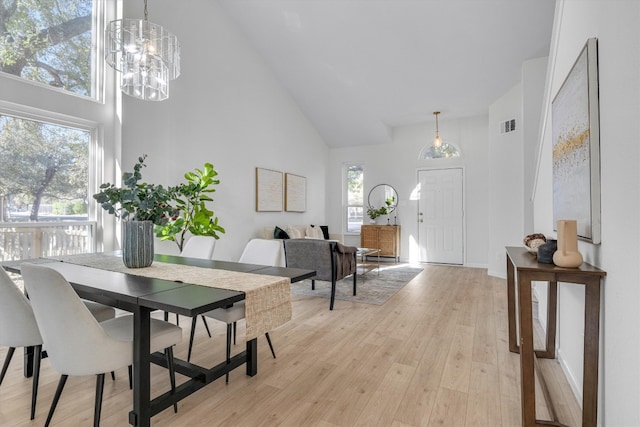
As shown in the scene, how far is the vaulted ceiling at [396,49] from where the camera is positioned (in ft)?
13.6

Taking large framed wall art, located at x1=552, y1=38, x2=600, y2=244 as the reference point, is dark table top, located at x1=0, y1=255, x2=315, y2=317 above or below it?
below

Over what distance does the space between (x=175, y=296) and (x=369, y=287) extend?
3599 millimetres

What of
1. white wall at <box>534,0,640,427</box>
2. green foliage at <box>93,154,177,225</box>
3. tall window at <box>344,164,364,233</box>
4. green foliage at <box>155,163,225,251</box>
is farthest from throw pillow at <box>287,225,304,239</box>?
white wall at <box>534,0,640,427</box>

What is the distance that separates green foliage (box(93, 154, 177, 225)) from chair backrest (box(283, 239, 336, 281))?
6.71 feet

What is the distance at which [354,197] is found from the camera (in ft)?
26.3

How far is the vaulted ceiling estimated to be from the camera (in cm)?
415

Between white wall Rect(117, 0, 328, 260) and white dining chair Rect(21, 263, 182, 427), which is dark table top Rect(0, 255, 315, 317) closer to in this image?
white dining chair Rect(21, 263, 182, 427)

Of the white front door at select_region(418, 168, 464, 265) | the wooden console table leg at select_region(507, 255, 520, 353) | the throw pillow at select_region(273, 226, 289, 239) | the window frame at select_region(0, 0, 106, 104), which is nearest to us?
the wooden console table leg at select_region(507, 255, 520, 353)

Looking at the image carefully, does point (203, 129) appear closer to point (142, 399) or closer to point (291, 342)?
point (291, 342)

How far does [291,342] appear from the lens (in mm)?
2781

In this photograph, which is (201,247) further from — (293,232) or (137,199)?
(293,232)

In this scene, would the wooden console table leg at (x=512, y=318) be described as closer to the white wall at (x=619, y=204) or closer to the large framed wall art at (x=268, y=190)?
the white wall at (x=619, y=204)

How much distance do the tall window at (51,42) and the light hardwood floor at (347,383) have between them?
8.00 feet

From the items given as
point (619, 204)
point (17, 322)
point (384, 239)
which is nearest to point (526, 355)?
point (619, 204)
